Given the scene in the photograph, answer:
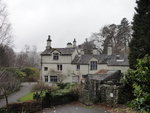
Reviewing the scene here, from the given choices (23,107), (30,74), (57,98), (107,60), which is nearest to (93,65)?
(107,60)

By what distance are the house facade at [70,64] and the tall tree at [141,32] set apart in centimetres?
816

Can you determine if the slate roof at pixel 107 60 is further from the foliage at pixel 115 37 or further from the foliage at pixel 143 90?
the foliage at pixel 143 90

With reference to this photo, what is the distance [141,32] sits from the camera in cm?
1706

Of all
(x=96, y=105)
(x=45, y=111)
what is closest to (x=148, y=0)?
(x=96, y=105)

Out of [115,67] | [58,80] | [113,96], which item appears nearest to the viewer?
[113,96]

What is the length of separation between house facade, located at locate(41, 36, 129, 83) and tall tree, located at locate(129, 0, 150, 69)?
26.8ft

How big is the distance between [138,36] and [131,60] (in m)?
3.51

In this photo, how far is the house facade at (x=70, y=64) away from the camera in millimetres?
26752

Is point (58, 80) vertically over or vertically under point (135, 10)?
under

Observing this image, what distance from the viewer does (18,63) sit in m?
52.9

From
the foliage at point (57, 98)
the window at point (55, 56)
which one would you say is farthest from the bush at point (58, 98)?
the window at point (55, 56)

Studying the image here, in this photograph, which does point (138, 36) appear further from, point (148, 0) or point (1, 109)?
point (1, 109)

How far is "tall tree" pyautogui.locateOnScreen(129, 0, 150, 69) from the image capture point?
16.8m

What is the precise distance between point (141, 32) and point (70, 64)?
51.8 ft
